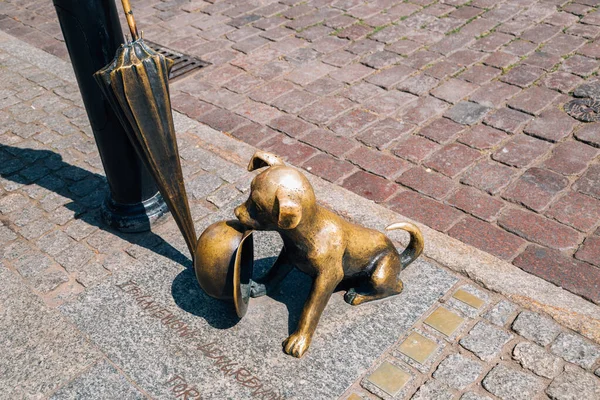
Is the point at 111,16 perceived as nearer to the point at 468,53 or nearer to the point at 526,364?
the point at 526,364

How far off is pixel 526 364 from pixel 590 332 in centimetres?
48

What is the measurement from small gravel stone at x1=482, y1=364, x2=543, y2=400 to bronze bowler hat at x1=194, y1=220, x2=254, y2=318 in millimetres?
1421

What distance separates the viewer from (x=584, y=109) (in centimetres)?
585

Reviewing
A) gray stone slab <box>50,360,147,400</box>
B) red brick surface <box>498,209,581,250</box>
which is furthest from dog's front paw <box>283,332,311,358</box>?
red brick surface <box>498,209,581,250</box>

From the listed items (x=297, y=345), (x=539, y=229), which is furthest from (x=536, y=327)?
(x=297, y=345)

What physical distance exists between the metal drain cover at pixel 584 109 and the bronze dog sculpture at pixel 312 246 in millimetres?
2747

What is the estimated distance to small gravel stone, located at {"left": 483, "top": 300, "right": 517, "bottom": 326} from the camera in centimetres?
379

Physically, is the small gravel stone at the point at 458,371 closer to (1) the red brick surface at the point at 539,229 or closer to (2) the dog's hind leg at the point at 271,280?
(2) the dog's hind leg at the point at 271,280

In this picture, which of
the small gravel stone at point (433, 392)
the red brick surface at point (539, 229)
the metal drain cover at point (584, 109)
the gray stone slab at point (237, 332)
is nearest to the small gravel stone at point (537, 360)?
the small gravel stone at point (433, 392)

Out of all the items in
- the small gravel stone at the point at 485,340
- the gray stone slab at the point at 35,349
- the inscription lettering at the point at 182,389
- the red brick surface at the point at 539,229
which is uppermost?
the inscription lettering at the point at 182,389

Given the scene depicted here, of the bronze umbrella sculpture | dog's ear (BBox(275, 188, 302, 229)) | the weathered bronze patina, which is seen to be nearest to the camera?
dog's ear (BBox(275, 188, 302, 229))

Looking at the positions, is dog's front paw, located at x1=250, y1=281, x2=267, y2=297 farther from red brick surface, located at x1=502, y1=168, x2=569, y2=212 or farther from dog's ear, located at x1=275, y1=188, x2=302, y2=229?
red brick surface, located at x1=502, y1=168, x2=569, y2=212

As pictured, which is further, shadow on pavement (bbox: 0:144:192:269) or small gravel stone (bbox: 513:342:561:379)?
shadow on pavement (bbox: 0:144:192:269)

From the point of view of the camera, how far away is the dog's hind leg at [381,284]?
12.2 feet
